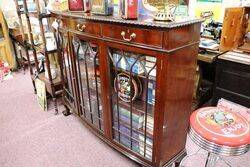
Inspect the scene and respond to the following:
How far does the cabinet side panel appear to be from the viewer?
1161 millimetres

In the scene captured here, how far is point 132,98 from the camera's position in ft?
4.61

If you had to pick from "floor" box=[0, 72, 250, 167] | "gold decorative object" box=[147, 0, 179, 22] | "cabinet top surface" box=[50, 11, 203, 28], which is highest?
"gold decorative object" box=[147, 0, 179, 22]

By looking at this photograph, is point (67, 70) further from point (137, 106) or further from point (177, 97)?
point (177, 97)

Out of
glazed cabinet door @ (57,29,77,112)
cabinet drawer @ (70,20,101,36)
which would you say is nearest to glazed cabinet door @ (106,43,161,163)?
cabinet drawer @ (70,20,101,36)

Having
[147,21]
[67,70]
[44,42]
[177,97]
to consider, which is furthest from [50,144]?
[147,21]

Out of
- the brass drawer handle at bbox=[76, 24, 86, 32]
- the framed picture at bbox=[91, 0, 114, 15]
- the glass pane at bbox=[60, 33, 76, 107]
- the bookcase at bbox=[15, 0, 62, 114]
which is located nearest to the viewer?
the framed picture at bbox=[91, 0, 114, 15]

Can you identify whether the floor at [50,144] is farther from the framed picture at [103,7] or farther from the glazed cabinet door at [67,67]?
the framed picture at [103,7]

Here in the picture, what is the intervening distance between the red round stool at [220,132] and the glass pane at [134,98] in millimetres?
308

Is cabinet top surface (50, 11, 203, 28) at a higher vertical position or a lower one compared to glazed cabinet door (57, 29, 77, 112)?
higher

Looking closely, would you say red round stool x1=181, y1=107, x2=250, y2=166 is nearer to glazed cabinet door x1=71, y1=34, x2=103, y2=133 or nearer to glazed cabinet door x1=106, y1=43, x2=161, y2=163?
glazed cabinet door x1=106, y1=43, x2=161, y2=163

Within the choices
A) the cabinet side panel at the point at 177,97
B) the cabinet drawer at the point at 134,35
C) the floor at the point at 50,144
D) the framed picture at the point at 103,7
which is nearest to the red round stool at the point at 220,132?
the cabinet side panel at the point at 177,97

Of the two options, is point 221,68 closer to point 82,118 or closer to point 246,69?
point 246,69

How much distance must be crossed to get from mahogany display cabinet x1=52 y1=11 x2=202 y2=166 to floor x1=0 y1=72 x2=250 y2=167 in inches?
7.9

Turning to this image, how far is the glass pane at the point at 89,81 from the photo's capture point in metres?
1.58
